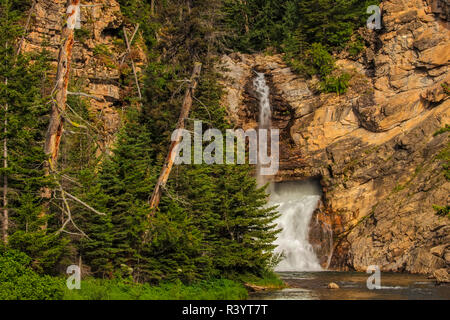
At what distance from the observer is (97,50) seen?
1505 inches

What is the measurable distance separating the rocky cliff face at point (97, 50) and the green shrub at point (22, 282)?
1860 centimetres

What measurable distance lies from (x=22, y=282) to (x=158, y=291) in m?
4.70

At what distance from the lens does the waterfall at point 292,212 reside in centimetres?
3366

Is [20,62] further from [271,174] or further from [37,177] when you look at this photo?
[271,174]

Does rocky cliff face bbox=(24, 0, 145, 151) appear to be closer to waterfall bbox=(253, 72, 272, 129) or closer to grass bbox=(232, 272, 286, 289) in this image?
waterfall bbox=(253, 72, 272, 129)

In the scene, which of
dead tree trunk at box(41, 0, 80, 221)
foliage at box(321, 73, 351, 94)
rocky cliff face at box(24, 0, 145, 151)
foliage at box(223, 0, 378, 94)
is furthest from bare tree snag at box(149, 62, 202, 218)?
foliage at box(321, 73, 351, 94)

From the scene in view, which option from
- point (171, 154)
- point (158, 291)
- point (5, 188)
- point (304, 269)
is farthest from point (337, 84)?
point (5, 188)

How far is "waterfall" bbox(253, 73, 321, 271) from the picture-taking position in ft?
110

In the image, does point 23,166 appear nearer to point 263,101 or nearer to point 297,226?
point 297,226

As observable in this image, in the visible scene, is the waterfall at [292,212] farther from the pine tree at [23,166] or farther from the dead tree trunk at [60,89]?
the dead tree trunk at [60,89]

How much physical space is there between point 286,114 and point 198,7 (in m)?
17.5

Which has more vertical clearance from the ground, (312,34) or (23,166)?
(312,34)

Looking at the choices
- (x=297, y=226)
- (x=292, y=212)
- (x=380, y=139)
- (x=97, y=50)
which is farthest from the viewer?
(x=97, y=50)

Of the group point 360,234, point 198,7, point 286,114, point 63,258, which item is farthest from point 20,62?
point 286,114
